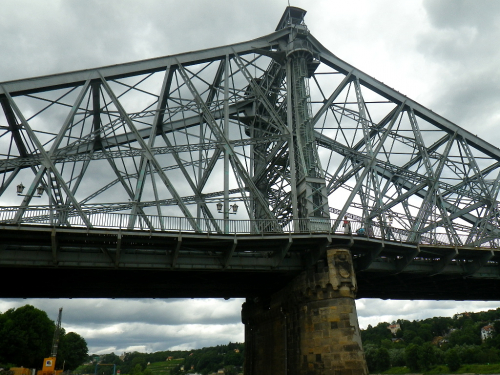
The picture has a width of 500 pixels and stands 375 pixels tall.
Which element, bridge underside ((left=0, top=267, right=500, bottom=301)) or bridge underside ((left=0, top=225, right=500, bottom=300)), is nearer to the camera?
bridge underside ((left=0, top=225, right=500, bottom=300))

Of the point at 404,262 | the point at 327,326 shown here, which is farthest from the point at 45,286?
the point at 404,262

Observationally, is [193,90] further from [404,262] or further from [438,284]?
[438,284]

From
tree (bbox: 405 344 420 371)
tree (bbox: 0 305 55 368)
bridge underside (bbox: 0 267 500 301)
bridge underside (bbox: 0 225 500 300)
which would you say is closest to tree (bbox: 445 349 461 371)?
tree (bbox: 405 344 420 371)

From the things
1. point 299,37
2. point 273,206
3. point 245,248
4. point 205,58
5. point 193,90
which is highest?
point 299,37

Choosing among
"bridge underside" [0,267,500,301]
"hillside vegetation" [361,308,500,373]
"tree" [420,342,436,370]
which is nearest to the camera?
"bridge underside" [0,267,500,301]

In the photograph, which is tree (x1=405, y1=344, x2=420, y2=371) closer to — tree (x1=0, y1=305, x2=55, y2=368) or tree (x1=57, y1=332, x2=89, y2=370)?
tree (x1=57, y1=332, x2=89, y2=370)

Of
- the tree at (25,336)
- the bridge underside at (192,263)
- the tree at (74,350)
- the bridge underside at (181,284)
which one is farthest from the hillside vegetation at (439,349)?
the tree at (25,336)

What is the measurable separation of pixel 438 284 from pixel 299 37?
22.4 metres

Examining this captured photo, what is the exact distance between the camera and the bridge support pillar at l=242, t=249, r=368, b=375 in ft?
68.9

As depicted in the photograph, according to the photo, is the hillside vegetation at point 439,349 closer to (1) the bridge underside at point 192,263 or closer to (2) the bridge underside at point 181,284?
(2) the bridge underside at point 181,284

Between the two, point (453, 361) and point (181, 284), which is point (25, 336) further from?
point (453, 361)

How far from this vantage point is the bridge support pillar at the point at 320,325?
21.0m

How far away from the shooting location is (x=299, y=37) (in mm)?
34125

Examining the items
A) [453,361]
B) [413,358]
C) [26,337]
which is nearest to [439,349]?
[413,358]
